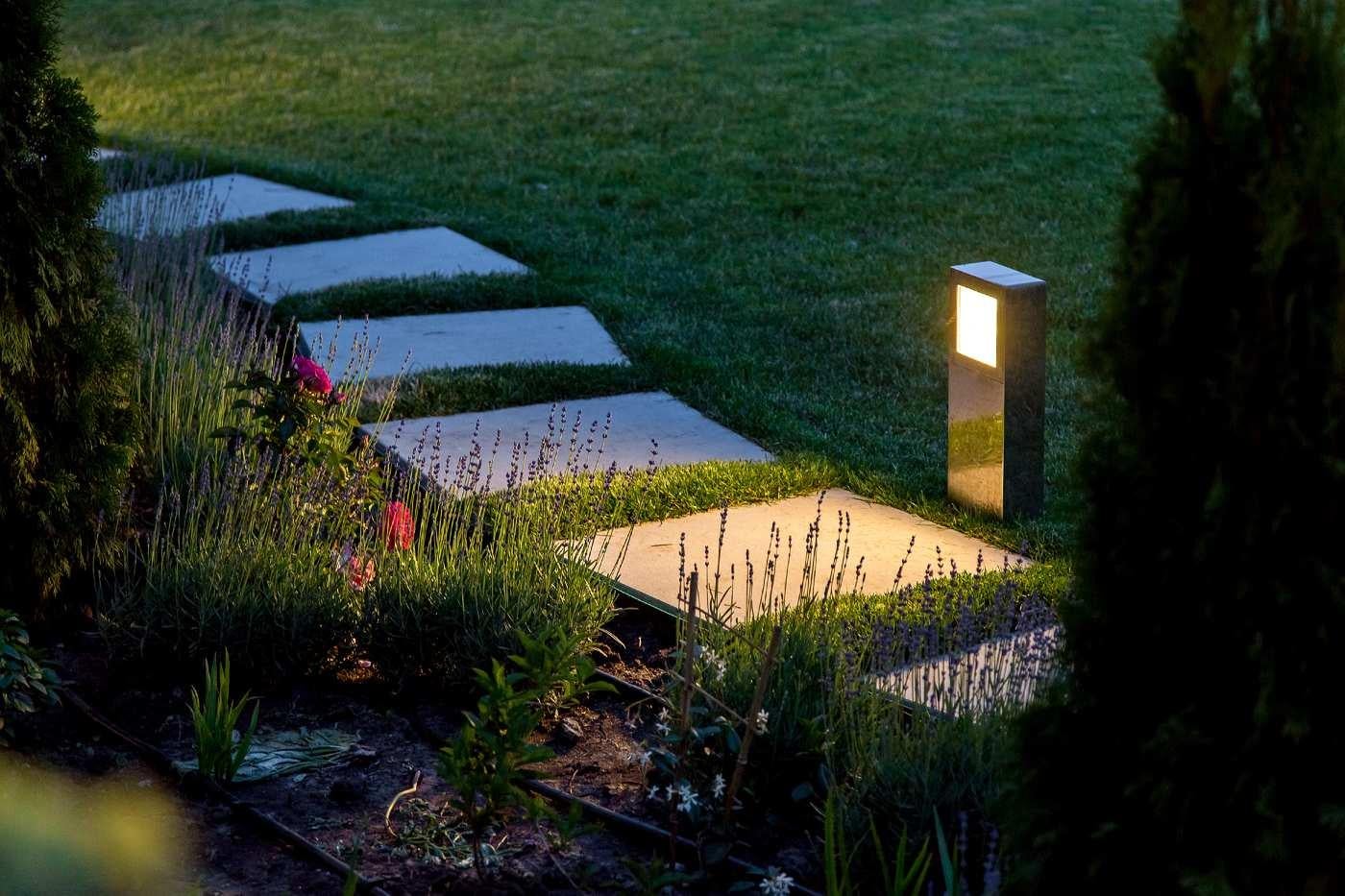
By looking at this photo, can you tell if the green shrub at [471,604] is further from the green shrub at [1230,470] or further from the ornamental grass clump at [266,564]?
the green shrub at [1230,470]

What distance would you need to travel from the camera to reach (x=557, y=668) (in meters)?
3.22

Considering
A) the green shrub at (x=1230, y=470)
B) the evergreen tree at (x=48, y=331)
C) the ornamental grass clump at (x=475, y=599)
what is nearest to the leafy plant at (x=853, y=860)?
the green shrub at (x=1230, y=470)

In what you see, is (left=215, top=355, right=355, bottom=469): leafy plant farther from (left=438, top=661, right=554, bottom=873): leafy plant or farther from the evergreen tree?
(left=438, top=661, right=554, bottom=873): leafy plant

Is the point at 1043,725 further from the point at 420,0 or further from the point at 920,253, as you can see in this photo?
the point at 420,0

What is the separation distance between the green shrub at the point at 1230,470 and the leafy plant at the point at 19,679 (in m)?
2.44

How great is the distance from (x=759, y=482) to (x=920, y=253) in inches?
138

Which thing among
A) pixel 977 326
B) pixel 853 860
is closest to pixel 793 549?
pixel 977 326

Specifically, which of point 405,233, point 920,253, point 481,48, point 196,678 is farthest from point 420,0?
point 196,678

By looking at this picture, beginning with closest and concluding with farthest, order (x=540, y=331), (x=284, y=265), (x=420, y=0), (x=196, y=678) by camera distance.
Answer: (x=196, y=678) < (x=540, y=331) < (x=284, y=265) < (x=420, y=0)

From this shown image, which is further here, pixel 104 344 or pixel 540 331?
pixel 540 331

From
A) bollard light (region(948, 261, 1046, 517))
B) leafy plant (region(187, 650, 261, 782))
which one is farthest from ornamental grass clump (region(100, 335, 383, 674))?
bollard light (region(948, 261, 1046, 517))

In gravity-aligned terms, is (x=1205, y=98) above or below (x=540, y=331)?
above

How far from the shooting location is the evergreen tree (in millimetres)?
3967

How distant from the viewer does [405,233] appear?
870 cm
